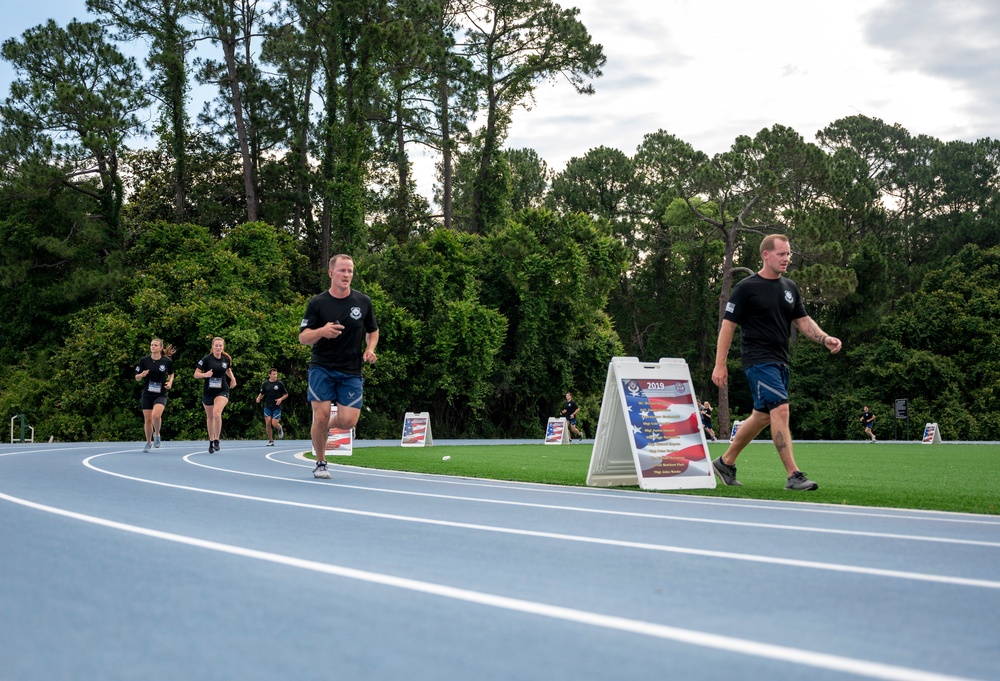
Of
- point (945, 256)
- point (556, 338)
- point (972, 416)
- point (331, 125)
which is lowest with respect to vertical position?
point (972, 416)

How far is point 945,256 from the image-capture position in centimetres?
6419

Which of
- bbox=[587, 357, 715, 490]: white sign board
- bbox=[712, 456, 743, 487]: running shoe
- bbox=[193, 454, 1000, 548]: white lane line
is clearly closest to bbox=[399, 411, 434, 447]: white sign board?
bbox=[587, 357, 715, 490]: white sign board

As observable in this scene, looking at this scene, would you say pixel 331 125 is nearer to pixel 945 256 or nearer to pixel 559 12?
pixel 559 12

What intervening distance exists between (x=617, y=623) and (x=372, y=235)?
46.6 m

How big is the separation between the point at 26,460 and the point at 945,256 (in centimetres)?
6030

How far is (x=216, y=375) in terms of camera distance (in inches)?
802

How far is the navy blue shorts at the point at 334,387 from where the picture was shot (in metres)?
12.2

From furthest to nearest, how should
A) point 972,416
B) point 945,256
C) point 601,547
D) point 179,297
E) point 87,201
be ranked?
1. point 945,256
2. point 972,416
3. point 87,201
4. point 179,297
5. point 601,547

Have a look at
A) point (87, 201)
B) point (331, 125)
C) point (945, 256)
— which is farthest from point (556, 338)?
point (945, 256)

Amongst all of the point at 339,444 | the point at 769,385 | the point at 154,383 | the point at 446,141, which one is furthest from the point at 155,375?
the point at 446,141

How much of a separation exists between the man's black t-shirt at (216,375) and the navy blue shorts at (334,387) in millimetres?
8659

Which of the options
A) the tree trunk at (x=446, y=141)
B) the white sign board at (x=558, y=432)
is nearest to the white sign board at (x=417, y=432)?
the white sign board at (x=558, y=432)

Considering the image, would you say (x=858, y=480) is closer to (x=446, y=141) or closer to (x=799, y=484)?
(x=799, y=484)

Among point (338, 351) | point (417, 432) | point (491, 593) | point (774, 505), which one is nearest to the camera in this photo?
point (491, 593)
